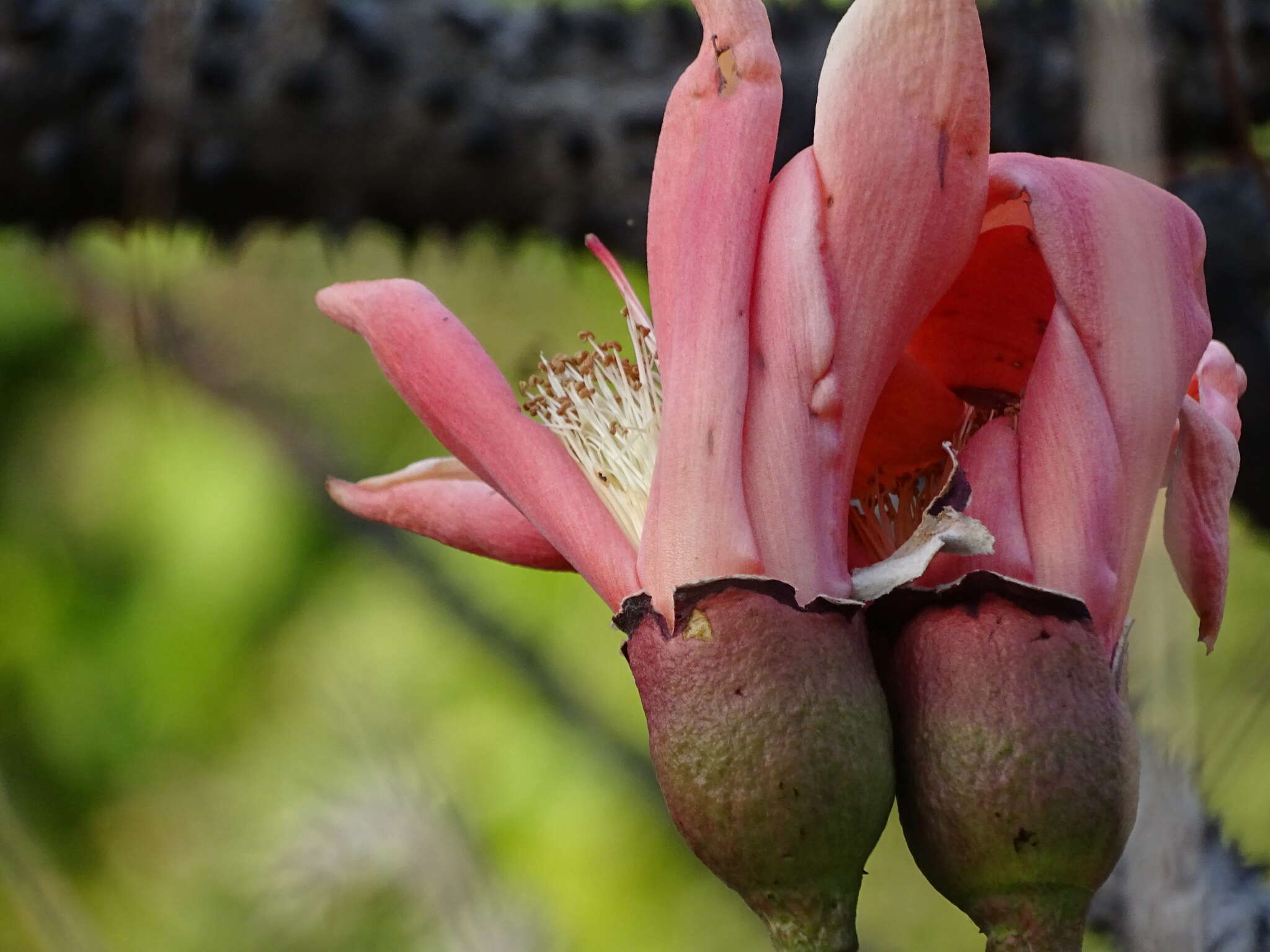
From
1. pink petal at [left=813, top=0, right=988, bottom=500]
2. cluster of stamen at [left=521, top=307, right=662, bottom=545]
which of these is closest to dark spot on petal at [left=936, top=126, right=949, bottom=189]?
pink petal at [left=813, top=0, right=988, bottom=500]

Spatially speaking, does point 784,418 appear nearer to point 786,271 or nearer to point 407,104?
point 786,271

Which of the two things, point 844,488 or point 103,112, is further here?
point 103,112

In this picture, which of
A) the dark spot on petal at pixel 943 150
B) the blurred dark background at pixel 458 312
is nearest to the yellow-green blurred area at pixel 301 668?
the blurred dark background at pixel 458 312

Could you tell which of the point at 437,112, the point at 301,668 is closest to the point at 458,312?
the point at 301,668

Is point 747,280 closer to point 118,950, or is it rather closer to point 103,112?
point 103,112

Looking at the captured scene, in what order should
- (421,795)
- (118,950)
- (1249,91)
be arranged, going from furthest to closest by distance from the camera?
(118,950)
(1249,91)
(421,795)

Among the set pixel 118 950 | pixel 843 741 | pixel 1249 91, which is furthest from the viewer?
pixel 118 950

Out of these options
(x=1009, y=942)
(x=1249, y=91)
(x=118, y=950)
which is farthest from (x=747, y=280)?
(x=118, y=950)
